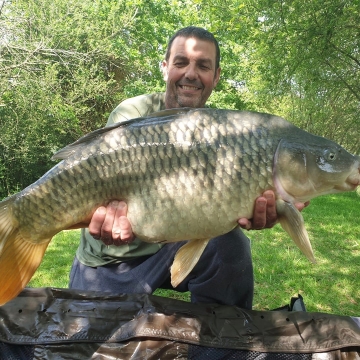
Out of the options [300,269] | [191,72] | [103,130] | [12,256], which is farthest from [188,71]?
[300,269]

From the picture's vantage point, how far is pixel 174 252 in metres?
1.72

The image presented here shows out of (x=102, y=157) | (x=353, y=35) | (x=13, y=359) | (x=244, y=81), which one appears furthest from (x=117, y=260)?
(x=244, y=81)

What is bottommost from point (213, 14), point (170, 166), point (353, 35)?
point (170, 166)

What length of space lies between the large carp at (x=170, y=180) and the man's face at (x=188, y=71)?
0.75m

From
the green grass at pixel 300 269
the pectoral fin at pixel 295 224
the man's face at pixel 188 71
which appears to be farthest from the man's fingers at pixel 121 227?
the green grass at pixel 300 269

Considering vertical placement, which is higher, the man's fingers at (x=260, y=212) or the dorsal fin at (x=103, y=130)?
the dorsal fin at (x=103, y=130)

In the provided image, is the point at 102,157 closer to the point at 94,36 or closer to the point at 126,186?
the point at 126,186

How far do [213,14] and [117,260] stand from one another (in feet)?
24.9

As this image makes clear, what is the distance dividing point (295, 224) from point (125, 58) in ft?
34.6

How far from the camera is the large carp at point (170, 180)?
3.94 feet

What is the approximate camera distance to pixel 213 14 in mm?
8250

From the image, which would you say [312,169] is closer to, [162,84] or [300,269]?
[300,269]

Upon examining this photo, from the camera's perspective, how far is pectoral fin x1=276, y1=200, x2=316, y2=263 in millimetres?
1192

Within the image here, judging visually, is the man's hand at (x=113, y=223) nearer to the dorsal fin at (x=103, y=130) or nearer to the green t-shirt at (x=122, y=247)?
the dorsal fin at (x=103, y=130)
